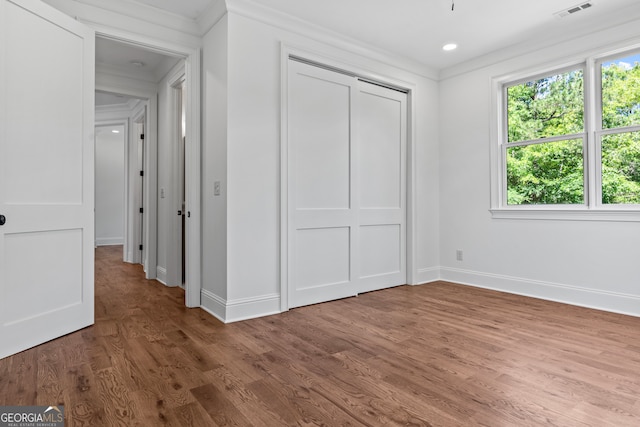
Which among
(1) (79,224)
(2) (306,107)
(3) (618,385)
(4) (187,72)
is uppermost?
(4) (187,72)

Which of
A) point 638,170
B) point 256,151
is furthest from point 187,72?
point 638,170

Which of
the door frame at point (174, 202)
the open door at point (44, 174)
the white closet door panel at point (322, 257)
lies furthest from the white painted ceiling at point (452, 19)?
the white closet door panel at point (322, 257)

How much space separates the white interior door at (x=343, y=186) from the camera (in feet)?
11.4

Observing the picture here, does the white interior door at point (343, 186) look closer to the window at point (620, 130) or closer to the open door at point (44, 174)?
the open door at point (44, 174)

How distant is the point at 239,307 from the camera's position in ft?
9.97

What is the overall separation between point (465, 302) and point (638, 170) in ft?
6.35

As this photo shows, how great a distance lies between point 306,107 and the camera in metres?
3.53

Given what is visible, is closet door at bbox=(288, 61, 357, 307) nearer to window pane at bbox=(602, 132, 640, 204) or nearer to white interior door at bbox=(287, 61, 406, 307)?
white interior door at bbox=(287, 61, 406, 307)

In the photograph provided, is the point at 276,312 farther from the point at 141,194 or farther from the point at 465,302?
the point at 141,194

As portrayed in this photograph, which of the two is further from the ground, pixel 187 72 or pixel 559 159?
pixel 187 72

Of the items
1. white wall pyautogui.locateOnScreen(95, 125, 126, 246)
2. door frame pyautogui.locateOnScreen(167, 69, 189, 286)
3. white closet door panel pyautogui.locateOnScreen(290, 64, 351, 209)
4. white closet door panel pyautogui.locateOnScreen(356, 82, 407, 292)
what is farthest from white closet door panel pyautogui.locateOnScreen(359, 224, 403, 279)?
white wall pyautogui.locateOnScreen(95, 125, 126, 246)

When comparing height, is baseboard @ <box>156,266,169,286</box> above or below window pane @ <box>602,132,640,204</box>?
below
